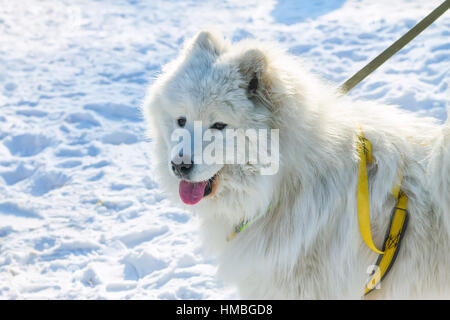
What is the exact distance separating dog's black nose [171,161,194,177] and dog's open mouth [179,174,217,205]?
129mm

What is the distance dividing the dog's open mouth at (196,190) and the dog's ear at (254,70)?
0.55 m

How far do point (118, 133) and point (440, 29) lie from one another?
525 cm

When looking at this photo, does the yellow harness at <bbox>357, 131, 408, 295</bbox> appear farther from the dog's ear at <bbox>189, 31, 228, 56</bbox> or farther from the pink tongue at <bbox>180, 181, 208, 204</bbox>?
the dog's ear at <bbox>189, 31, 228, 56</bbox>

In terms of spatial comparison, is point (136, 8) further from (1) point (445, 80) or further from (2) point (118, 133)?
(1) point (445, 80)

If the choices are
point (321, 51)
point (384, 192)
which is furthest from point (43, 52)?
point (384, 192)

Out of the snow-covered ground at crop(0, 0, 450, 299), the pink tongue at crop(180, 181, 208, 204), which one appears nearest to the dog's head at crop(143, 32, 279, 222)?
the pink tongue at crop(180, 181, 208, 204)

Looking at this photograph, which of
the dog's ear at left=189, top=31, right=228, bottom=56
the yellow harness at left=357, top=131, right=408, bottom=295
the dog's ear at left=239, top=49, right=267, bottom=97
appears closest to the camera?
the yellow harness at left=357, top=131, right=408, bottom=295

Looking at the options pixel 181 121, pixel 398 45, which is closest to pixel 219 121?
pixel 181 121

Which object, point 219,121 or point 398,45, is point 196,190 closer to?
point 219,121

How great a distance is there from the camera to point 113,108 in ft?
18.7

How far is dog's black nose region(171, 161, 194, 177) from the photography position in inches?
84.0

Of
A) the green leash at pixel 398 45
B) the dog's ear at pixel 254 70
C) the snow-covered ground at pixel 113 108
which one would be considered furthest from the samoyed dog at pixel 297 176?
the snow-covered ground at pixel 113 108

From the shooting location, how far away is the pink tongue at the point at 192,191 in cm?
224

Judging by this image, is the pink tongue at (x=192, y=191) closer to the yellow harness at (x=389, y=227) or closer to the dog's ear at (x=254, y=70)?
the dog's ear at (x=254, y=70)
